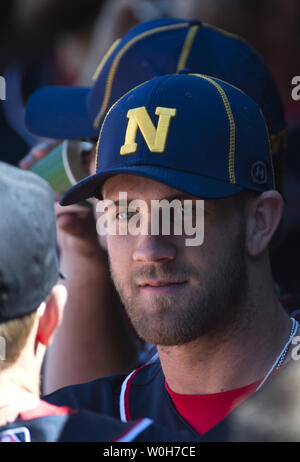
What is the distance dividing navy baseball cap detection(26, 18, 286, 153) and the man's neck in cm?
59

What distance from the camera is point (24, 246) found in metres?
1.45

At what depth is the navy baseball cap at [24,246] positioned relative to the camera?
4.66 ft

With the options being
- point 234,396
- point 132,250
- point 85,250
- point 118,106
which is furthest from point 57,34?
point 234,396

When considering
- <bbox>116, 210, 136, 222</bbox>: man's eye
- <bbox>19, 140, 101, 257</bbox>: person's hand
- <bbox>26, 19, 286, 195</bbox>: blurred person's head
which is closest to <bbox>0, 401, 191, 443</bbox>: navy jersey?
<bbox>116, 210, 136, 222</bbox>: man's eye

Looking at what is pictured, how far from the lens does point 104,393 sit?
1.76m

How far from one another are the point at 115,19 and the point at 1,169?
158 centimetres

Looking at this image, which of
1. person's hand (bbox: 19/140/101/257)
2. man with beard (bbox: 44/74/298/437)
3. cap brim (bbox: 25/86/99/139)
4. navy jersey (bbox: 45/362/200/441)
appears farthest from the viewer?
person's hand (bbox: 19/140/101/257)

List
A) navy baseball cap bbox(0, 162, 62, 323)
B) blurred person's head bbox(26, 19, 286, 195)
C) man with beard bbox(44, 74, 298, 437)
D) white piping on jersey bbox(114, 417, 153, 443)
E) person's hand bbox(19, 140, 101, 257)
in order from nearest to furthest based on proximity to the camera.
A: white piping on jersey bbox(114, 417, 153, 443)
navy baseball cap bbox(0, 162, 62, 323)
man with beard bbox(44, 74, 298, 437)
blurred person's head bbox(26, 19, 286, 195)
person's hand bbox(19, 140, 101, 257)

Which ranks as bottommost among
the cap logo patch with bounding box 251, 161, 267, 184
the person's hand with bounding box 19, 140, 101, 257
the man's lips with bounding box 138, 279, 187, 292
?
the person's hand with bounding box 19, 140, 101, 257

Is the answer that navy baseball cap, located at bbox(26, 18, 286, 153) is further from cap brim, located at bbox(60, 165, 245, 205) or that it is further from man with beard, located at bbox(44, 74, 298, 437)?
cap brim, located at bbox(60, 165, 245, 205)

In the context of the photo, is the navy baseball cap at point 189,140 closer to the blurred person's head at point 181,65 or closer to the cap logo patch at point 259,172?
the cap logo patch at point 259,172

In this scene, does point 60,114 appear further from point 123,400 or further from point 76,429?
point 76,429

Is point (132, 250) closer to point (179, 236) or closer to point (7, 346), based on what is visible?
point (179, 236)

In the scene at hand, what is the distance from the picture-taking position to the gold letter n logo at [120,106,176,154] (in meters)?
1.54
